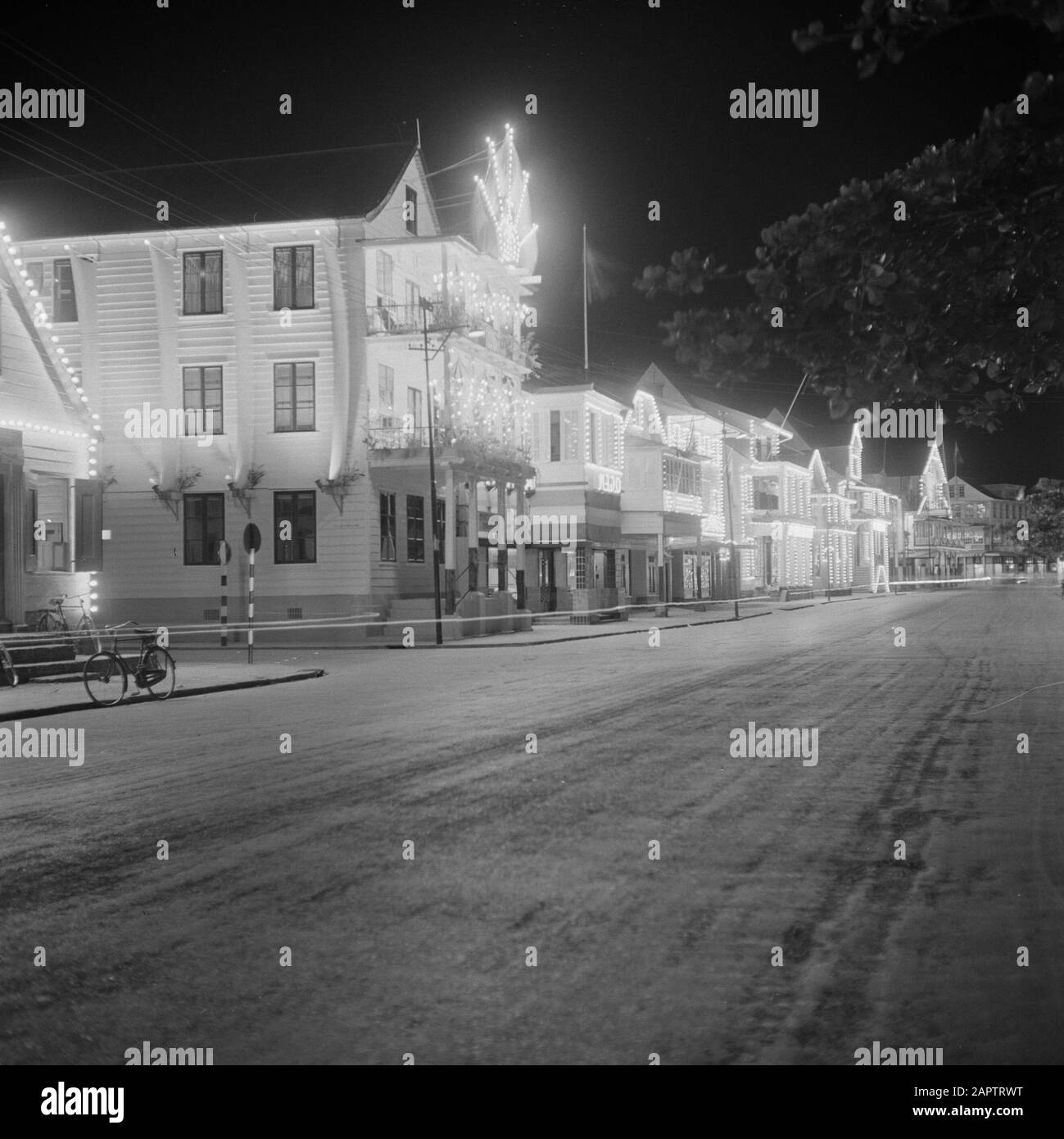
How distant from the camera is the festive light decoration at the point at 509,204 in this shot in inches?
1636

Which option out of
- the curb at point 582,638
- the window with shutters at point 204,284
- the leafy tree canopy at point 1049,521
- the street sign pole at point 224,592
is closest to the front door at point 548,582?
the curb at point 582,638

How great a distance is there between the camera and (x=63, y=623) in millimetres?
24141

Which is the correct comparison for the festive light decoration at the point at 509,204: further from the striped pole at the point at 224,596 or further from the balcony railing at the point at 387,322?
the striped pole at the point at 224,596

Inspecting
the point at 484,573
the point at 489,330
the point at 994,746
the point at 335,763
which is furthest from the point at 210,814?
the point at 484,573

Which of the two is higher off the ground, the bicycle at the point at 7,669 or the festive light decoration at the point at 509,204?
the festive light decoration at the point at 509,204

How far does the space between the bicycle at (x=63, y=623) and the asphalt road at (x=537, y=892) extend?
9.32 meters

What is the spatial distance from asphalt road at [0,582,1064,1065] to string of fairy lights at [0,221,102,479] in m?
11.0

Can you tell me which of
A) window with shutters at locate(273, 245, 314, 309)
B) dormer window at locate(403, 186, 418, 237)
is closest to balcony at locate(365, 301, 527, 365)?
window with shutters at locate(273, 245, 314, 309)

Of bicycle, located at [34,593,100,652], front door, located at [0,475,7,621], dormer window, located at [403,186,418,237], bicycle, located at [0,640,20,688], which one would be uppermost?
dormer window, located at [403,186,418,237]

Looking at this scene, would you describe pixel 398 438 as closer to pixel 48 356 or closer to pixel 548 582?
pixel 48 356

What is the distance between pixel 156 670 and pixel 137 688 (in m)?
0.98

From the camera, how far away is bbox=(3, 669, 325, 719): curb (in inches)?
673

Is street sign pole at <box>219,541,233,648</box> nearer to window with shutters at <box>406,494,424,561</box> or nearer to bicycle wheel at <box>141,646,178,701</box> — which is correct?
window with shutters at <box>406,494,424,561</box>

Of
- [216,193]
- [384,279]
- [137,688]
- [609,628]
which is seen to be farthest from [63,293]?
[137,688]
